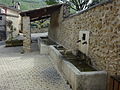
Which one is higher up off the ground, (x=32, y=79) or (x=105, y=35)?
(x=105, y=35)

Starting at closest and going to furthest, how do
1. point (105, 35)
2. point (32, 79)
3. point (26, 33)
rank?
point (105, 35) < point (32, 79) < point (26, 33)

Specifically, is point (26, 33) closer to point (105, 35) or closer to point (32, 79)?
point (32, 79)

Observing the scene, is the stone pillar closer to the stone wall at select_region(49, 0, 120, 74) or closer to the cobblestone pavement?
the cobblestone pavement

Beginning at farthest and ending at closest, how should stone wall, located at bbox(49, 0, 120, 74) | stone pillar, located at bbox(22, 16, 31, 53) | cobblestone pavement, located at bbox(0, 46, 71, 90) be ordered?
1. stone pillar, located at bbox(22, 16, 31, 53)
2. cobblestone pavement, located at bbox(0, 46, 71, 90)
3. stone wall, located at bbox(49, 0, 120, 74)

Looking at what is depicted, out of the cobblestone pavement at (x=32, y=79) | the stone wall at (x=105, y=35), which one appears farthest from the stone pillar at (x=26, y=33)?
the stone wall at (x=105, y=35)

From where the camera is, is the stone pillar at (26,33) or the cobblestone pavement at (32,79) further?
the stone pillar at (26,33)

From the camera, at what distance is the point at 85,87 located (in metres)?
3.89

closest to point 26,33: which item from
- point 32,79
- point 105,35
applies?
point 32,79

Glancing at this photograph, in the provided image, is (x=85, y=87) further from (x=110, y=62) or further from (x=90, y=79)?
(x=110, y=62)

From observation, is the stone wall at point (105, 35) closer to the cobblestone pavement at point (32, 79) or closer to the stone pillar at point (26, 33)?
the cobblestone pavement at point (32, 79)

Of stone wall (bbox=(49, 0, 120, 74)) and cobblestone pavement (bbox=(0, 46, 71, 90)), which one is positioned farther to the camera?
cobblestone pavement (bbox=(0, 46, 71, 90))

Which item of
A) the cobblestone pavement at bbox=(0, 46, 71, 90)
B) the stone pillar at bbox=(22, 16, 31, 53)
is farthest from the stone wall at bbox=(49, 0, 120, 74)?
the stone pillar at bbox=(22, 16, 31, 53)

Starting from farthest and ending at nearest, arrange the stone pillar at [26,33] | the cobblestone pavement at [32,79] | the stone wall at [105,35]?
the stone pillar at [26,33] < the cobblestone pavement at [32,79] < the stone wall at [105,35]

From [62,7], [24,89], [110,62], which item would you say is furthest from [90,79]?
[62,7]
